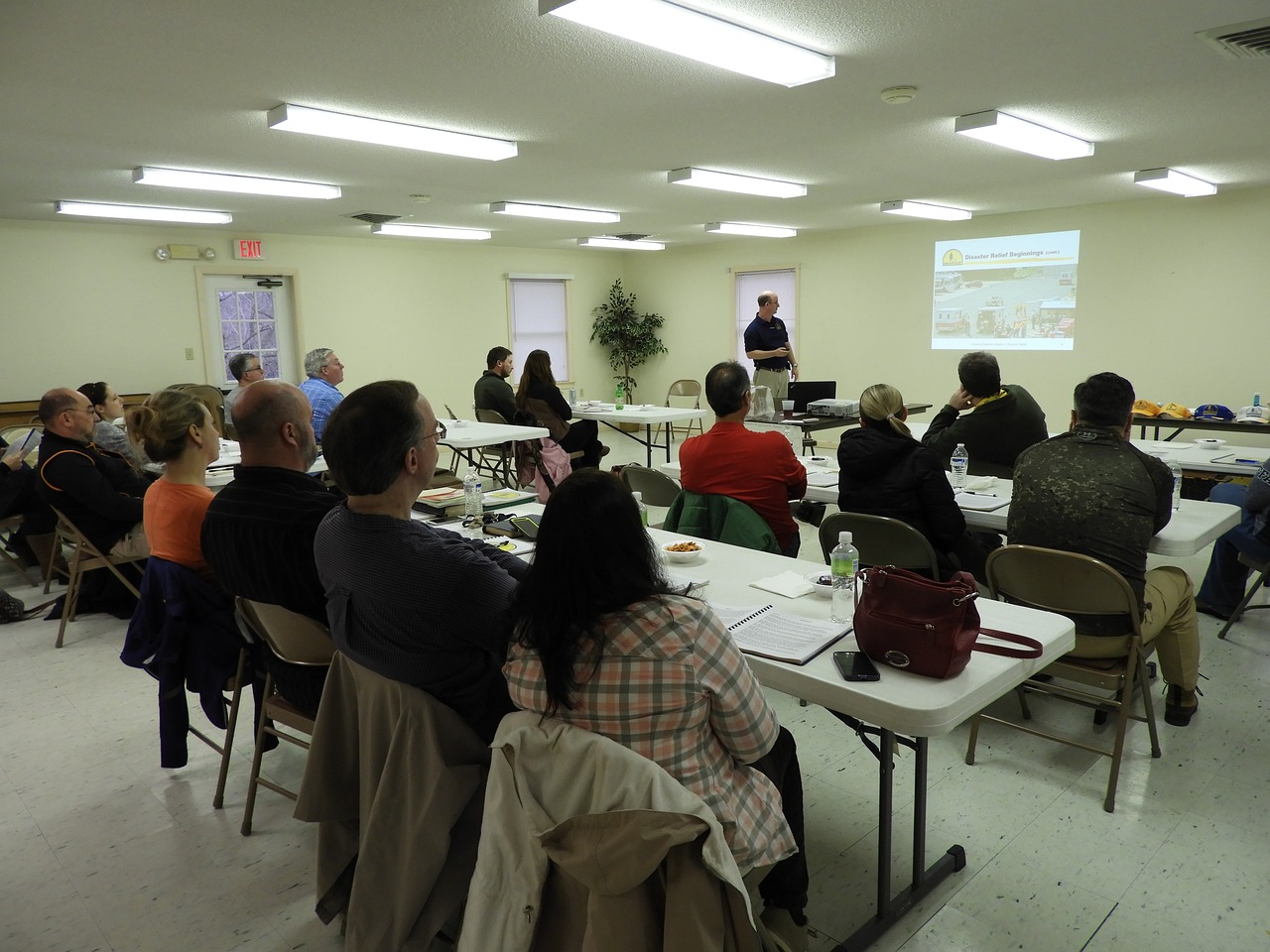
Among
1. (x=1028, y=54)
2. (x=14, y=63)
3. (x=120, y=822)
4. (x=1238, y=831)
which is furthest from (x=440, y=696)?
(x=1028, y=54)

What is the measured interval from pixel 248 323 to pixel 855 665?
8887 mm

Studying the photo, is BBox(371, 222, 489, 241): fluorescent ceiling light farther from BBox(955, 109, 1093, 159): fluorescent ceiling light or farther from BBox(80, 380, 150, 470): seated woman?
BBox(955, 109, 1093, 159): fluorescent ceiling light

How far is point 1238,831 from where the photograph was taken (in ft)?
7.80

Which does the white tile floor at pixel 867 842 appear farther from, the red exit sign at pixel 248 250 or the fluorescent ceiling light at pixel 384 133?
the red exit sign at pixel 248 250

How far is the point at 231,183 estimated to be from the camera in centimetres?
590

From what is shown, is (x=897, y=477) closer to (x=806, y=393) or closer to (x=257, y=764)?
(x=257, y=764)

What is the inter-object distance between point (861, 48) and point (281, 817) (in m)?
3.44

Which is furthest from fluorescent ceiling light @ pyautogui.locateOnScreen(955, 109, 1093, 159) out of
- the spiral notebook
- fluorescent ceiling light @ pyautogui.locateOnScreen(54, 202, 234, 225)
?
fluorescent ceiling light @ pyautogui.locateOnScreen(54, 202, 234, 225)

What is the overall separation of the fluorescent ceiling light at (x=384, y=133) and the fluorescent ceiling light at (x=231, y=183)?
1.66 m

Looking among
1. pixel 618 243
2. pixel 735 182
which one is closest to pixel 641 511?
pixel 735 182

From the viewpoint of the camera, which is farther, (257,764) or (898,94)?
(898,94)

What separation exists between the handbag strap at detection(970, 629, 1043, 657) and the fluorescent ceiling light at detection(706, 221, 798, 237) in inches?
301

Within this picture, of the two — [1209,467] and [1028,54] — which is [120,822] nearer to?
[1028,54]

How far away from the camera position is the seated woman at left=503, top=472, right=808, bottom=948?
4.59 ft
